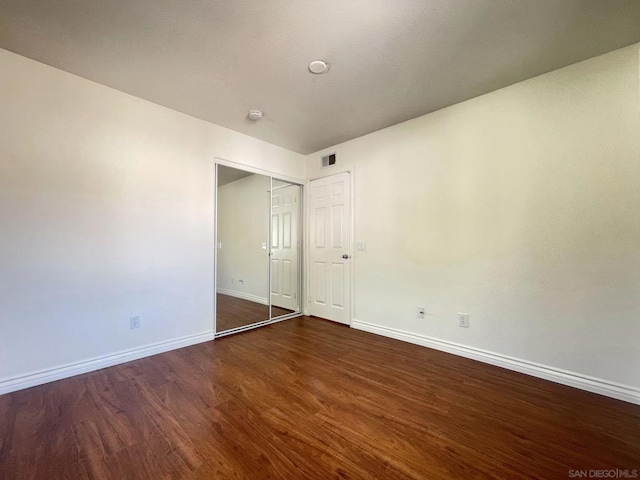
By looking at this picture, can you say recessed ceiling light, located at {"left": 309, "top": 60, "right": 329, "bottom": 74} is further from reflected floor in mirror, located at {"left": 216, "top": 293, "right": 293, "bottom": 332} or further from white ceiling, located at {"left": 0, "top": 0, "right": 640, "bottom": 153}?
reflected floor in mirror, located at {"left": 216, "top": 293, "right": 293, "bottom": 332}

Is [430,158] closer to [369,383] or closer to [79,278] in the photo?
[369,383]

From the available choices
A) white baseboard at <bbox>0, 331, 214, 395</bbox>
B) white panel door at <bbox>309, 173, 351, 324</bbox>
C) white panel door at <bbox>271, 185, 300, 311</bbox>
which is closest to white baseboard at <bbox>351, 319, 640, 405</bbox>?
white panel door at <bbox>309, 173, 351, 324</bbox>

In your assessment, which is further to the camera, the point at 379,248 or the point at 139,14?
the point at 379,248

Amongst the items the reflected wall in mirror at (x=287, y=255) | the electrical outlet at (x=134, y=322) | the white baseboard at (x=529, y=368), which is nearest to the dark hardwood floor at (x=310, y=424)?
the white baseboard at (x=529, y=368)

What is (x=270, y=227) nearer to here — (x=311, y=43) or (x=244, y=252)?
(x=244, y=252)

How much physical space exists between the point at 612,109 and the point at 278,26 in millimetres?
2495

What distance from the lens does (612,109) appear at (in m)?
1.95

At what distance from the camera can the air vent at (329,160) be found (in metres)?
3.84

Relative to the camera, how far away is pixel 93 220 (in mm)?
2332

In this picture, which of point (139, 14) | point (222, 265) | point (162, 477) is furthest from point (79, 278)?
point (139, 14)

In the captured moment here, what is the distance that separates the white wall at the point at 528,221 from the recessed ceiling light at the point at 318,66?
4.42 ft

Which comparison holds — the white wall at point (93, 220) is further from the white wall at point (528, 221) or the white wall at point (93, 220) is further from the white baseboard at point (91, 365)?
the white wall at point (528, 221)

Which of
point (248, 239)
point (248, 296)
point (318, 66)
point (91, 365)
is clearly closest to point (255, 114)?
point (318, 66)

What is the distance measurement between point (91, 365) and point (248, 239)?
2231 mm
